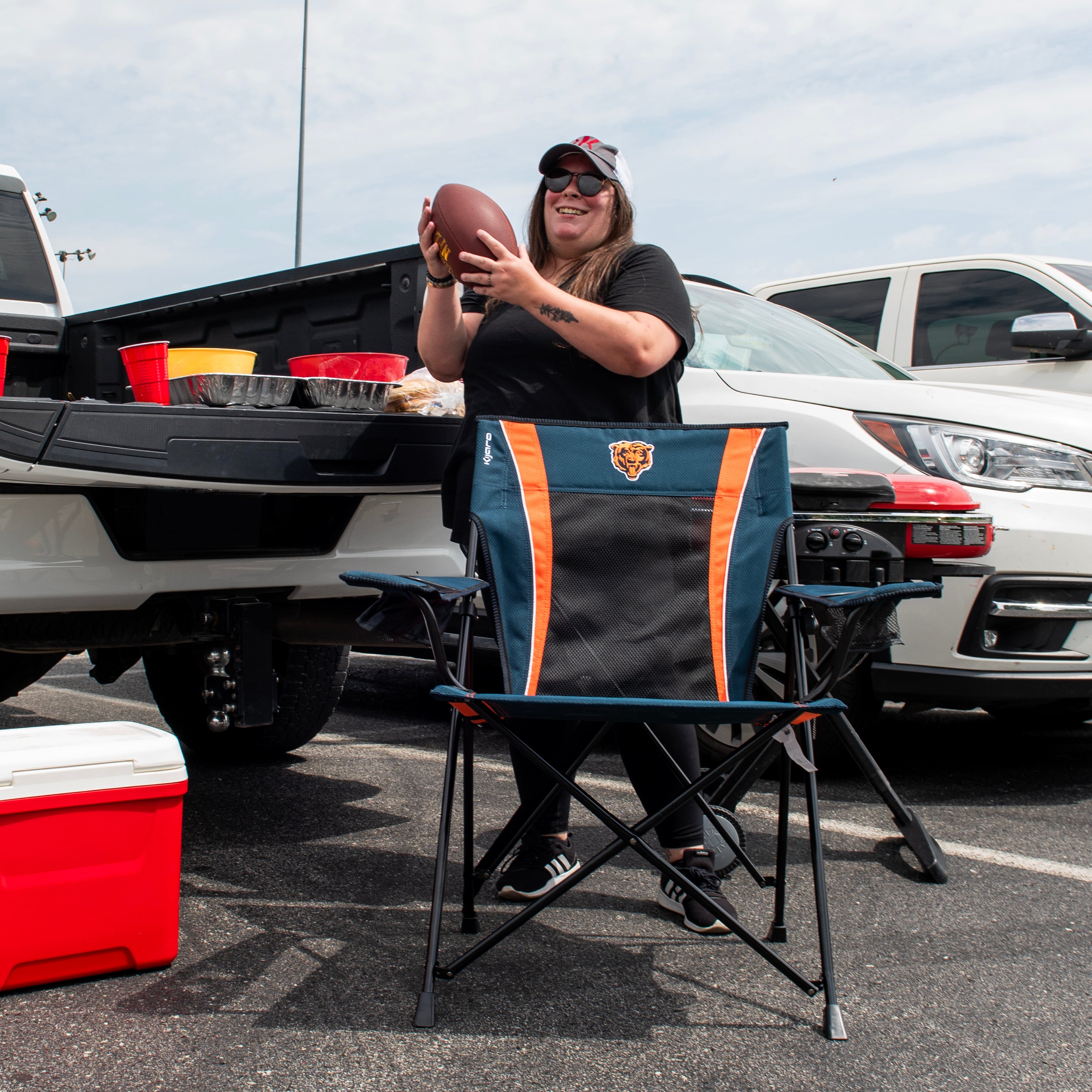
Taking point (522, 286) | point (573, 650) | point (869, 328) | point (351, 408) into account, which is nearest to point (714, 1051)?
point (573, 650)

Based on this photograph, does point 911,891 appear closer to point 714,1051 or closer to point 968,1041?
point 968,1041

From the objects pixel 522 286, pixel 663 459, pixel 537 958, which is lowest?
pixel 537 958

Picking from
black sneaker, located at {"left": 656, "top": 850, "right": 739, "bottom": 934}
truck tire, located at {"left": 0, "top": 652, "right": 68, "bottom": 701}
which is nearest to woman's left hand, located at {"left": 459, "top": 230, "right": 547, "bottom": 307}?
black sneaker, located at {"left": 656, "top": 850, "right": 739, "bottom": 934}

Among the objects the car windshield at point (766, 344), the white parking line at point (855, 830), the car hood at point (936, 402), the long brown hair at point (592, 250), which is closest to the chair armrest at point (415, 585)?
the long brown hair at point (592, 250)

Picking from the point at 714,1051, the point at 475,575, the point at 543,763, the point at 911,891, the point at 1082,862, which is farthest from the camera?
the point at 1082,862

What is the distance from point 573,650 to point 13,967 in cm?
125

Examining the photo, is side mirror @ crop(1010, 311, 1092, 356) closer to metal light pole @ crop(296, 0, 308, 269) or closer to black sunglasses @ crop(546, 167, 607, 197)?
black sunglasses @ crop(546, 167, 607, 197)

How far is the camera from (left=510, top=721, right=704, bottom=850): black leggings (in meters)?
2.63

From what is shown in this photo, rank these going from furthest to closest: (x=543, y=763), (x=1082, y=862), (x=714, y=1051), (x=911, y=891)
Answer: (x=1082, y=862), (x=911, y=891), (x=543, y=763), (x=714, y=1051)

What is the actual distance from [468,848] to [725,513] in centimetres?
92

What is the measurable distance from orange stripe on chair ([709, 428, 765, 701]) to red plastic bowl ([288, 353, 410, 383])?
2.91ft

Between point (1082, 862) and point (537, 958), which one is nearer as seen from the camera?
point (537, 958)

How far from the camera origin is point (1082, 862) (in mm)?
3051

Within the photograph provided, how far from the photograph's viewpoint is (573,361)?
106 inches
